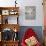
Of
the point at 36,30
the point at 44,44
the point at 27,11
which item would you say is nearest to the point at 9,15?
the point at 27,11

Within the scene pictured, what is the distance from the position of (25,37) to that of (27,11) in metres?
0.88

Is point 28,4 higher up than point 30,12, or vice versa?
point 28,4

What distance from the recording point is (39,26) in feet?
17.0

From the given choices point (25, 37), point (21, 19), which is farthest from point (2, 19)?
point (25, 37)

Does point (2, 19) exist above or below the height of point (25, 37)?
above

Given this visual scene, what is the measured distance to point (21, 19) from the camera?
5.19 m

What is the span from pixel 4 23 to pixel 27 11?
2.84ft

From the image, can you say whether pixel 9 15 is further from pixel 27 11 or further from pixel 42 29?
pixel 42 29

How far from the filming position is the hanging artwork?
517 centimetres

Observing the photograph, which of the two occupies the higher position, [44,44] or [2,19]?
[2,19]

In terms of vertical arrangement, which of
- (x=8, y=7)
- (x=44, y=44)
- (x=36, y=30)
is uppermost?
(x=8, y=7)

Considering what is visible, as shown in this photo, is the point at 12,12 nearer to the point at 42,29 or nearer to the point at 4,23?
the point at 4,23

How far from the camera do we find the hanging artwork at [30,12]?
517 centimetres

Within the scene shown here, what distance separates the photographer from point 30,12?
519cm
